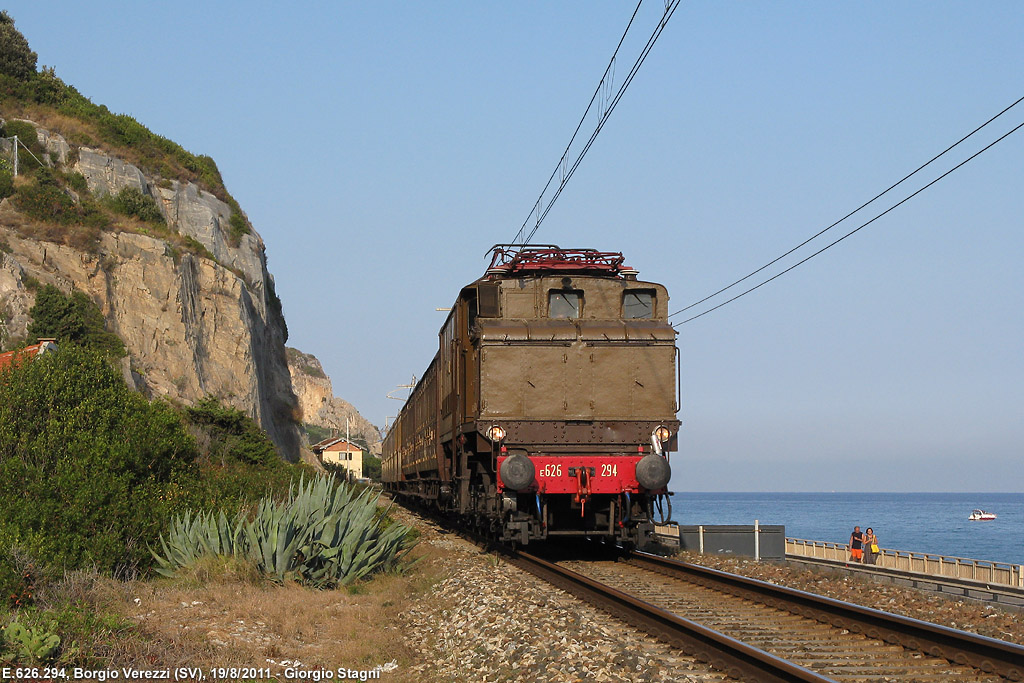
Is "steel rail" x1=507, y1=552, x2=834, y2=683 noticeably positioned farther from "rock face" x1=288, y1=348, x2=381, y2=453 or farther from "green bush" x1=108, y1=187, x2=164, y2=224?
"rock face" x1=288, y1=348, x2=381, y2=453

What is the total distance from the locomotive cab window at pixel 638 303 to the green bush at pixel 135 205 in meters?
36.6

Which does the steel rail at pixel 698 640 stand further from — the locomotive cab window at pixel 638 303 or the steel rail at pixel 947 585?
the steel rail at pixel 947 585

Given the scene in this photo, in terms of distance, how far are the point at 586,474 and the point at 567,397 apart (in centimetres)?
124

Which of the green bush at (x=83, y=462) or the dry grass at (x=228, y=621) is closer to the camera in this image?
the dry grass at (x=228, y=621)

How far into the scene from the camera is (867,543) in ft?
82.2

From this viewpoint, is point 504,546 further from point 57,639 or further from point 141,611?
point 57,639

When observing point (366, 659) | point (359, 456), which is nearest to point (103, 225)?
point (366, 659)

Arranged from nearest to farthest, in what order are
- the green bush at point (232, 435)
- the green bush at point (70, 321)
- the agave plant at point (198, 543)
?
the agave plant at point (198, 543) → the green bush at point (232, 435) → the green bush at point (70, 321)

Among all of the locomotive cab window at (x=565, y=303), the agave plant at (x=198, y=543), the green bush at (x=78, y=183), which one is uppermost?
the green bush at (x=78, y=183)

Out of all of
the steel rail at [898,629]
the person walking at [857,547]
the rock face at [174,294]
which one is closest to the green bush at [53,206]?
the rock face at [174,294]

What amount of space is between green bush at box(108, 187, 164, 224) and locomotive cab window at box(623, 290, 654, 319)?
36559 mm

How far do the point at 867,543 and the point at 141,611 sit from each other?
20.5m

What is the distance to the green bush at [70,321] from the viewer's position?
1273 inches

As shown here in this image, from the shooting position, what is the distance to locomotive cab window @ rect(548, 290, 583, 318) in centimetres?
Answer: 1477
